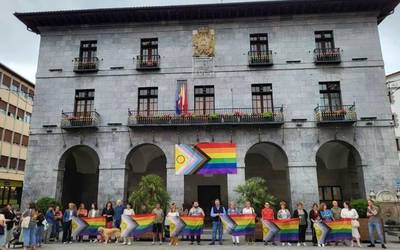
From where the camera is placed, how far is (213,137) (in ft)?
69.1

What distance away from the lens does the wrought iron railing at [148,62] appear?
2245cm

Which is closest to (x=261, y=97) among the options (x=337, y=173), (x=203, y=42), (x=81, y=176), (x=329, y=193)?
(x=203, y=42)

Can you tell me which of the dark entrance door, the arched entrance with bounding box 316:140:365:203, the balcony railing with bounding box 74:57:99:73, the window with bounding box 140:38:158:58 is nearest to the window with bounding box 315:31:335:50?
the arched entrance with bounding box 316:140:365:203

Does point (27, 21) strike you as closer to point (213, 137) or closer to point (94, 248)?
point (213, 137)

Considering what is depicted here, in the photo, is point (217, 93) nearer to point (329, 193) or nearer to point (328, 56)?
point (328, 56)

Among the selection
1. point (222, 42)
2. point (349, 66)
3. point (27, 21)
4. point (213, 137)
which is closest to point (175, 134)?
point (213, 137)

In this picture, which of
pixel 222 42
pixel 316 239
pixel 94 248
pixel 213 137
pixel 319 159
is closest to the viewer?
pixel 94 248

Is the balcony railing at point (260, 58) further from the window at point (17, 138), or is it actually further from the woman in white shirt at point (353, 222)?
the window at point (17, 138)

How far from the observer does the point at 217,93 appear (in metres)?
21.8

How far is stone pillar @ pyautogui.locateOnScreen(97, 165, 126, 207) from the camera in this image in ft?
67.8

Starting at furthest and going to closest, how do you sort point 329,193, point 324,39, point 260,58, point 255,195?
point 329,193 < point 324,39 < point 260,58 < point 255,195

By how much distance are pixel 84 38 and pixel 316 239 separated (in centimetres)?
2004

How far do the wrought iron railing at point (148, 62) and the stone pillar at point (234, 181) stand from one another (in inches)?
355

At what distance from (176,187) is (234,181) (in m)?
3.69
